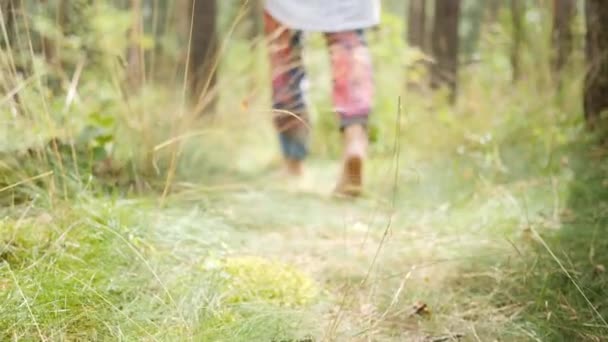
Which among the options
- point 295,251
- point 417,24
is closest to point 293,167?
point 295,251

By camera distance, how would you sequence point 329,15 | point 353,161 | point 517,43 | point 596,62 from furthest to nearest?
point 517,43, point 596,62, point 329,15, point 353,161

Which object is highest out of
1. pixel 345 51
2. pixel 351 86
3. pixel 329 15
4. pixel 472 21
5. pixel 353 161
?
pixel 329 15

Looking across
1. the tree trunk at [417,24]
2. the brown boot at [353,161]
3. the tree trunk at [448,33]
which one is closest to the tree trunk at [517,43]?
the tree trunk at [448,33]

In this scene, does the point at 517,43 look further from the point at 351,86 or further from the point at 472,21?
the point at 472,21

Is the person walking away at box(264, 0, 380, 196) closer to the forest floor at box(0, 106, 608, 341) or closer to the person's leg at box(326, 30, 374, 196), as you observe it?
the person's leg at box(326, 30, 374, 196)

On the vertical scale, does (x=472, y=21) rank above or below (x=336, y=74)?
below

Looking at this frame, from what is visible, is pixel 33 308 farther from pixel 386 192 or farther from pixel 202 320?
pixel 386 192

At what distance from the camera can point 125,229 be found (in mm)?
1571

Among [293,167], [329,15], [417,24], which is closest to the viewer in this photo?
[329,15]

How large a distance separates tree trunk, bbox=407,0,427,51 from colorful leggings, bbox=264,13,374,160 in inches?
229

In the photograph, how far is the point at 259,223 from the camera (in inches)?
84.7

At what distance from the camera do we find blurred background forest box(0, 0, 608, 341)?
4.21ft

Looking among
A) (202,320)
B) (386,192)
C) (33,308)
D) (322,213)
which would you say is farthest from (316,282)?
(386,192)

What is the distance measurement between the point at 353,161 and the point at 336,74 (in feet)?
1.19
